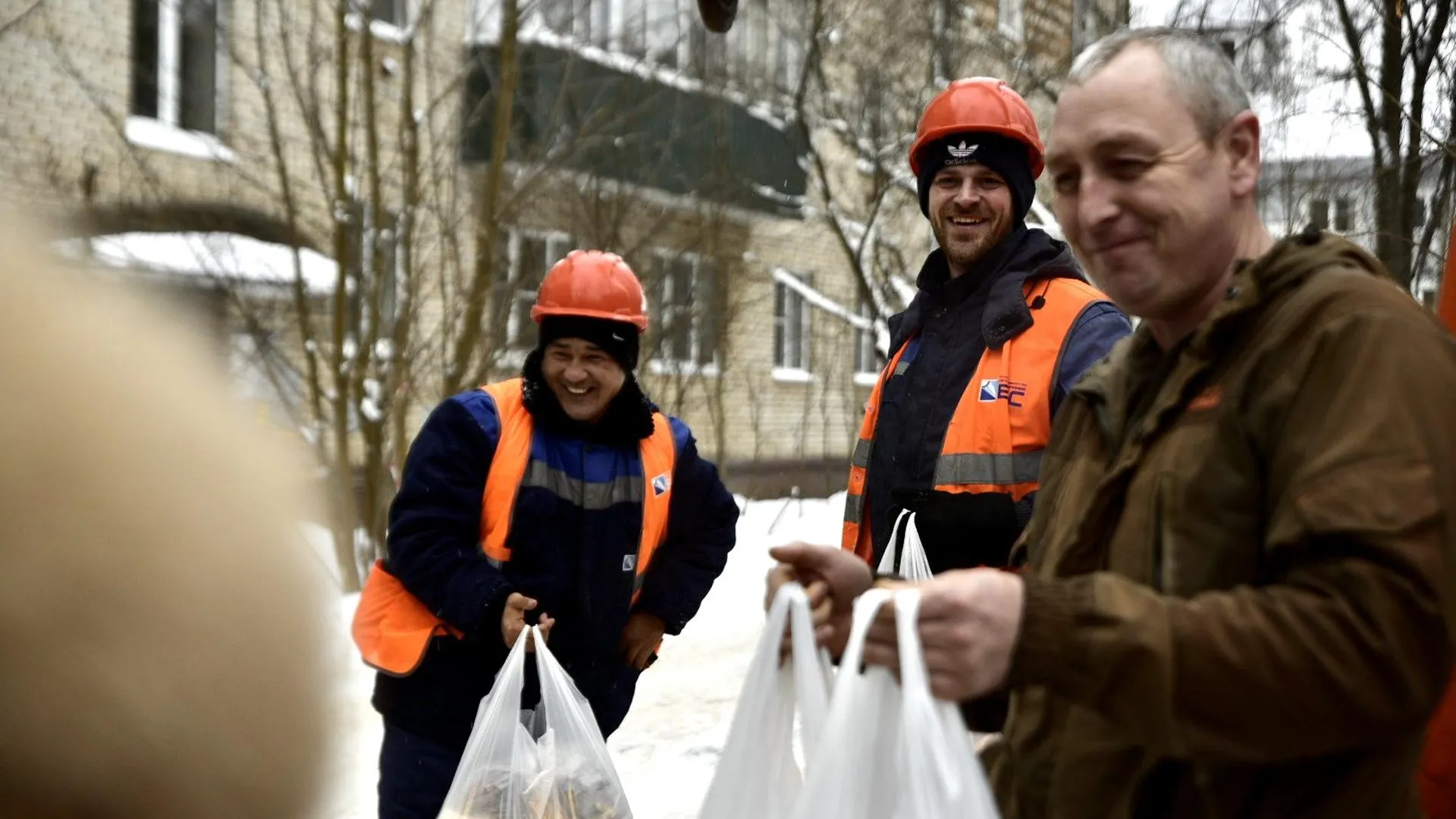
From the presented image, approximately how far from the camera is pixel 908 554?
3092 mm

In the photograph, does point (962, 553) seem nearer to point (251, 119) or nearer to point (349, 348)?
point (349, 348)

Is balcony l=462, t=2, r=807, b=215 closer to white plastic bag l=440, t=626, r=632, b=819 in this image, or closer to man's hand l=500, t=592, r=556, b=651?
man's hand l=500, t=592, r=556, b=651

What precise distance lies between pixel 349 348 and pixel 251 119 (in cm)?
370

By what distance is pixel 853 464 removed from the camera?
3.57 m

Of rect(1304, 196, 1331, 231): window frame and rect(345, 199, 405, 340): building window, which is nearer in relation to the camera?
rect(1304, 196, 1331, 231): window frame

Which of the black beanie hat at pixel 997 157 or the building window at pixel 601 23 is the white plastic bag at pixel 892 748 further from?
the building window at pixel 601 23

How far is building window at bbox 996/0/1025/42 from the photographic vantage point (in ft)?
46.5

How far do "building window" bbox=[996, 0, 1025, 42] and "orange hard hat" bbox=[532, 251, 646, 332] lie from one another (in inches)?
428

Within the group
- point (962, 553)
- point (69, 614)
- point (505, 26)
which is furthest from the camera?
point (505, 26)

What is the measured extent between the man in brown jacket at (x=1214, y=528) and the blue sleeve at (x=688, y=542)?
2238 millimetres

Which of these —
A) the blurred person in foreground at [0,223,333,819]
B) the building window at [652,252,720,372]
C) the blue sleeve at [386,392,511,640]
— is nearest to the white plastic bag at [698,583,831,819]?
the blurred person in foreground at [0,223,333,819]

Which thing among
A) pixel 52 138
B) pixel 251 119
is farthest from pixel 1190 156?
pixel 251 119

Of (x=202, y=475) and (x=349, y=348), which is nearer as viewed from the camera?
(x=202, y=475)

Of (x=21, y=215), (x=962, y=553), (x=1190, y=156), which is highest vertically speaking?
(x=1190, y=156)
